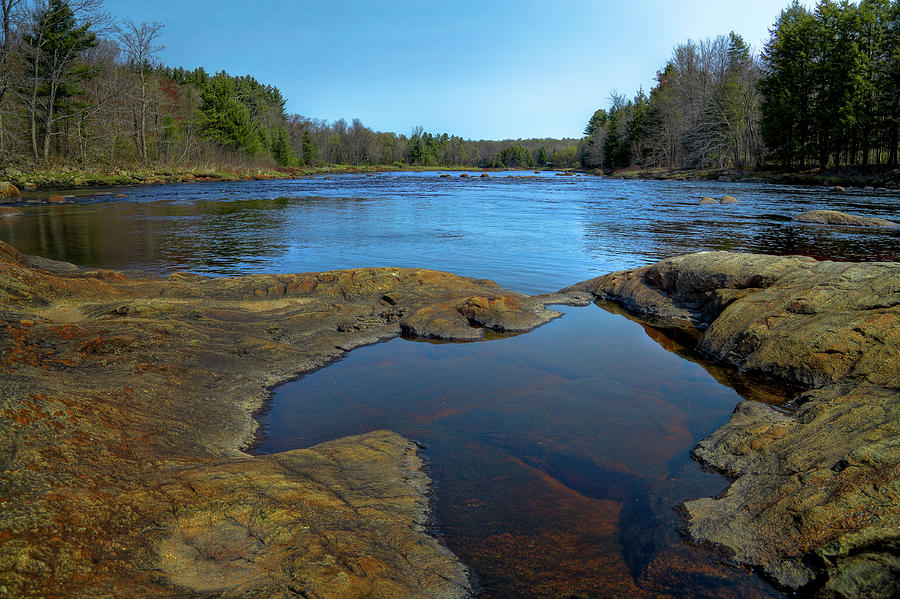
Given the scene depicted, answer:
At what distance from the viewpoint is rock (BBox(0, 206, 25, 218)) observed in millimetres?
20316

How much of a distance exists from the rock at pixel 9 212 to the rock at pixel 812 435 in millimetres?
24156

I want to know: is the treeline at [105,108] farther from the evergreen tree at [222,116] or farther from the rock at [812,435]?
the rock at [812,435]

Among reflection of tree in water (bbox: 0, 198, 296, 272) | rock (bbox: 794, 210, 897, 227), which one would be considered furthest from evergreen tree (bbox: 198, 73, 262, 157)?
rock (bbox: 794, 210, 897, 227)

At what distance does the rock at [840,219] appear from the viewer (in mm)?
16828

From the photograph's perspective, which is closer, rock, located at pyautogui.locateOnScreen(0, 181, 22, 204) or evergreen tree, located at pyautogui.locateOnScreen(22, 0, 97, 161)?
rock, located at pyautogui.locateOnScreen(0, 181, 22, 204)

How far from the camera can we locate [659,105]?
68.9 m

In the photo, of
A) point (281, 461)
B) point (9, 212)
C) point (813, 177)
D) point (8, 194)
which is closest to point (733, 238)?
point (281, 461)

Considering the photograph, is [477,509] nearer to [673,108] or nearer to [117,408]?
[117,408]

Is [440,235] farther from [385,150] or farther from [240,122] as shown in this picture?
[385,150]

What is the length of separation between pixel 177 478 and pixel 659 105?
7646cm

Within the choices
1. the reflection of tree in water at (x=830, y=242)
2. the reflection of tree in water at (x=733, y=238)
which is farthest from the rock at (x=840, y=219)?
the reflection of tree in water at (x=830, y=242)

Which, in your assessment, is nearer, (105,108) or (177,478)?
(177,478)

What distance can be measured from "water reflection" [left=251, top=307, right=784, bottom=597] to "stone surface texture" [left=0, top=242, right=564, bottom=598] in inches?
12.0

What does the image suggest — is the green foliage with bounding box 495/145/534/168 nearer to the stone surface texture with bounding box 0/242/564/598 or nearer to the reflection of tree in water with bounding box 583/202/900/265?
the reflection of tree in water with bounding box 583/202/900/265
